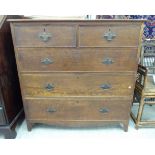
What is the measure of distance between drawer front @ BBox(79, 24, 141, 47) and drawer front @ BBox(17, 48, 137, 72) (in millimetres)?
51

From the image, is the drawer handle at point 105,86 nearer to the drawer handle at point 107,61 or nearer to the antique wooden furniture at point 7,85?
the drawer handle at point 107,61

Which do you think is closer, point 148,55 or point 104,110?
point 104,110

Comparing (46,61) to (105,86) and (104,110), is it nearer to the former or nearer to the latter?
(105,86)

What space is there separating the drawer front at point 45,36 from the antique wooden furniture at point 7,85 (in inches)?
7.3

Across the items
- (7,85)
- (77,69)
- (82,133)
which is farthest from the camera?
(82,133)

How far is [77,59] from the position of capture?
1.51 meters

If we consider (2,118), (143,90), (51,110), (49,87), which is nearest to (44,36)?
(49,87)

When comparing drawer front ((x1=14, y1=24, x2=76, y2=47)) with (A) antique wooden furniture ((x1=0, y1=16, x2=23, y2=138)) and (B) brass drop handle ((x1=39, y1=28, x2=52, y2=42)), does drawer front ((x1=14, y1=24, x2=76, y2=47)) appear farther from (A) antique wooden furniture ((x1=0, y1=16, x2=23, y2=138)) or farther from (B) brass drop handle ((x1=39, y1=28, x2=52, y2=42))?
(A) antique wooden furniture ((x1=0, y1=16, x2=23, y2=138))

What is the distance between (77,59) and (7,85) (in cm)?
71

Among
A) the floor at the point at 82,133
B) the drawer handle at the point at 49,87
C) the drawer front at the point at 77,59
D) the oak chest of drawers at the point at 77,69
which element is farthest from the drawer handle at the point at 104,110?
the drawer handle at the point at 49,87

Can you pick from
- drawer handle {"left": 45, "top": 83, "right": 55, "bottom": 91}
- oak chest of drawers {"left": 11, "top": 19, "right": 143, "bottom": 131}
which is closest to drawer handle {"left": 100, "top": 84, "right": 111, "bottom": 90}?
oak chest of drawers {"left": 11, "top": 19, "right": 143, "bottom": 131}

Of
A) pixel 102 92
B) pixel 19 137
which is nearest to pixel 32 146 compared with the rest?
pixel 19 137

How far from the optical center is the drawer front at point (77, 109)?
1682mm

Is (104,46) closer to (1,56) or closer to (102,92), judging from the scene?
(102,92)
